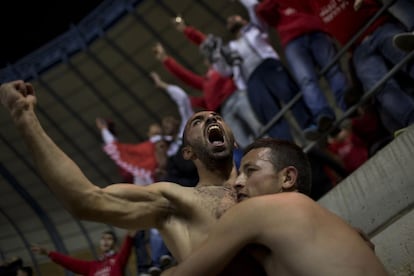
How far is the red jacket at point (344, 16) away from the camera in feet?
15.7

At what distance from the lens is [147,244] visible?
7.53 metres

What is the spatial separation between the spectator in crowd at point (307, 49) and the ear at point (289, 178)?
2.63 m

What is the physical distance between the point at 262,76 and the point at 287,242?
3.75 meters

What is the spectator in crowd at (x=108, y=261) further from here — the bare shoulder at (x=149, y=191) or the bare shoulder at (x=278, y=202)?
the bare shoulder at (x=278, y=202)

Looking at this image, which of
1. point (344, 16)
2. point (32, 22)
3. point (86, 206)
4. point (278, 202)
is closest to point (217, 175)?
point (86, 206)

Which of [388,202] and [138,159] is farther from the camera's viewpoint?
[138,159]

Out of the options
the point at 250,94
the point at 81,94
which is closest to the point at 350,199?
the point at 250,94

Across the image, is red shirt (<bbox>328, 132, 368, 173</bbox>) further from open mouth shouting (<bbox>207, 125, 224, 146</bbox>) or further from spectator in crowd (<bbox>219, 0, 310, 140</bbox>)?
open mouth shouting (<bbox>207, 125, 224, 146</bbox>)

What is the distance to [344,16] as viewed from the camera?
4895 mm

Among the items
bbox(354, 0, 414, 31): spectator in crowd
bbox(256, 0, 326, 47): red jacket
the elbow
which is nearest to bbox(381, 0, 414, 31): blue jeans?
bbox(354, 0, 414, 31): spectator in crowd

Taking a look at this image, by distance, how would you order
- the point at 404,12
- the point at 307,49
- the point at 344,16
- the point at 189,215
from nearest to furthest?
1. the point at 189,215
2. the point at 404,12
3. the point at 344,16
4. the point at 307,49

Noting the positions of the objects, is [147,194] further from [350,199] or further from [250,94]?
[250,94]

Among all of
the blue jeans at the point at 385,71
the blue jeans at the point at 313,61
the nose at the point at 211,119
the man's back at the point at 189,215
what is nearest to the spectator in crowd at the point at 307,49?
the blue jeans at the point at 313,61

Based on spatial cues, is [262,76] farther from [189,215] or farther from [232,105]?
[189,215]
